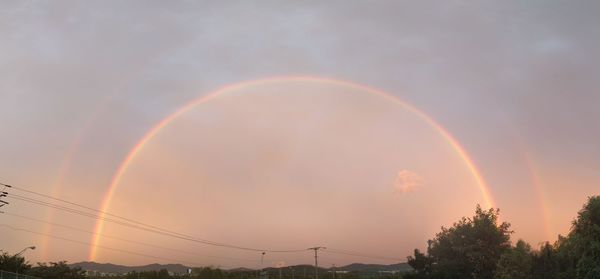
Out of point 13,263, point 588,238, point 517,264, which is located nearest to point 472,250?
point 517,264

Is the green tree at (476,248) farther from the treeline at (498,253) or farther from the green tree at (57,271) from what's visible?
the green tree at (57,271)

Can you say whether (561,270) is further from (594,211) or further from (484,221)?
(484,221)

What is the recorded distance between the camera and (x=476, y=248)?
7806 cm

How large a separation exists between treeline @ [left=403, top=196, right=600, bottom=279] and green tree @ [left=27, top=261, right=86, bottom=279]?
7917 centimetres

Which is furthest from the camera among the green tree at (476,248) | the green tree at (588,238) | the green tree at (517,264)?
the green tree at (476,248)

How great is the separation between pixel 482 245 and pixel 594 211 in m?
28.3

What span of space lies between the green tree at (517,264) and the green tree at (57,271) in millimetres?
94430

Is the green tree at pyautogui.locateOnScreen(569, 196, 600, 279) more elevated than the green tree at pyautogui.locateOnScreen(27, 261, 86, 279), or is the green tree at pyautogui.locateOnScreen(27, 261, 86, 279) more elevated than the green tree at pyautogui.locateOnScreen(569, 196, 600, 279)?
the green tree at pyautogui.locateOnScreen(27, 261, 86, 279)

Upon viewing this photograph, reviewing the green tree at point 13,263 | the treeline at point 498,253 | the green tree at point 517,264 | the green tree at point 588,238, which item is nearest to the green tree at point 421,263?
the treeline at point 498,253

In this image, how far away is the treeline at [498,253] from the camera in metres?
51.1

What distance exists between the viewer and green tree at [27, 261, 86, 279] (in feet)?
388

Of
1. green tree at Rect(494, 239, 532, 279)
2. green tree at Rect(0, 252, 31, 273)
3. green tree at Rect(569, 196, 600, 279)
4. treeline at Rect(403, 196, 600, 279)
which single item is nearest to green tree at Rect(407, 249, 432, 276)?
treeline at Rect(403, 196, 600, 279)

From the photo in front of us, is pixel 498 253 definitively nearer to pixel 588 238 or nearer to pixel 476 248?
pixel 476 248

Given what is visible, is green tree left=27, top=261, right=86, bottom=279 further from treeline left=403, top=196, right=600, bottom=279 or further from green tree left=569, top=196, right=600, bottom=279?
green tree left=569, top=196, right=600, bottom=279
